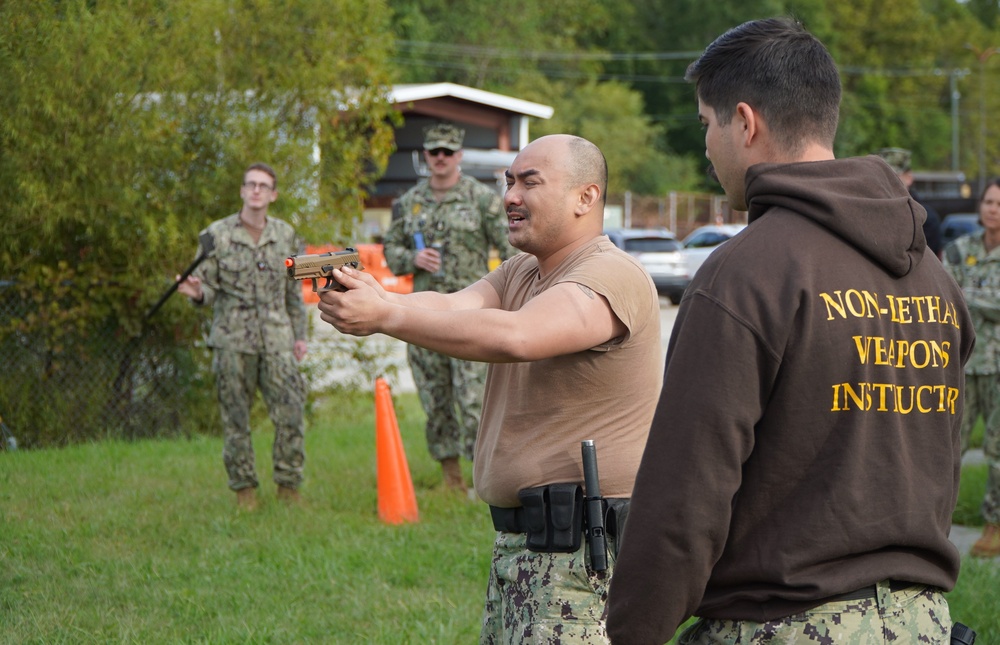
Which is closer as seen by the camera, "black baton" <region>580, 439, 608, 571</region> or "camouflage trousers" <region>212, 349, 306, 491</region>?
"black baton" <region>580, 439, 608, 571</region>

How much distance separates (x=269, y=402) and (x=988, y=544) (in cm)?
482

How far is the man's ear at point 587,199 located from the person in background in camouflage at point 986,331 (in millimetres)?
4594

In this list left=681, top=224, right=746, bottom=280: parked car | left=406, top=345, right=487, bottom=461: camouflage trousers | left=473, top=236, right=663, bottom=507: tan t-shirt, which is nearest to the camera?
left=473, top=236, right=663, bottom=507: tan t-shirt

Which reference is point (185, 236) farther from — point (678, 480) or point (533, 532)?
point (678, 480)

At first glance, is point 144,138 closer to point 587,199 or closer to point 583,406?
point 587,199

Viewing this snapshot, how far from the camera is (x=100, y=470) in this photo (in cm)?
907

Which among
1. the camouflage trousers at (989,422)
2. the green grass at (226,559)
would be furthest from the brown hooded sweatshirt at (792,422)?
the camouflage trousers at (989,422)

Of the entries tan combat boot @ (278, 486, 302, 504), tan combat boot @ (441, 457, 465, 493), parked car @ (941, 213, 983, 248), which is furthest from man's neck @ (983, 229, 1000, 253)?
parked car @ (941, 213, 983, 248)

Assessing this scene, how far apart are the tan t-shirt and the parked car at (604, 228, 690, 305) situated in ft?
79.5

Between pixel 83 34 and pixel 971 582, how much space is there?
313 inches

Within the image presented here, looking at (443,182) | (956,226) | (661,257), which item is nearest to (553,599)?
(443,182)

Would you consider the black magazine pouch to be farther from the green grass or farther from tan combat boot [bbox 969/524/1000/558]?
tan combat boot [bbox 969/524/1000/558]

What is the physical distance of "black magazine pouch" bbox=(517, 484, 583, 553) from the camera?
324 cm

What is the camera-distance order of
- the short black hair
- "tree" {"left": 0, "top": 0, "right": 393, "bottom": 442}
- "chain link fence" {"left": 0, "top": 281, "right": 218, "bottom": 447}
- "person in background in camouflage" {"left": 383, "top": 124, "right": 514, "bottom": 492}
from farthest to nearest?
"chain link fence" {"left": 0, "top": 281, "right": 218, "bottom": 447}, "tree" {"left": 0, "top": 0, "right": 393, "bottom": 442}, "person in background in camouflage" {"left": 383, "top": 124, "right": 514, "bottom": 492}, the short black hair
